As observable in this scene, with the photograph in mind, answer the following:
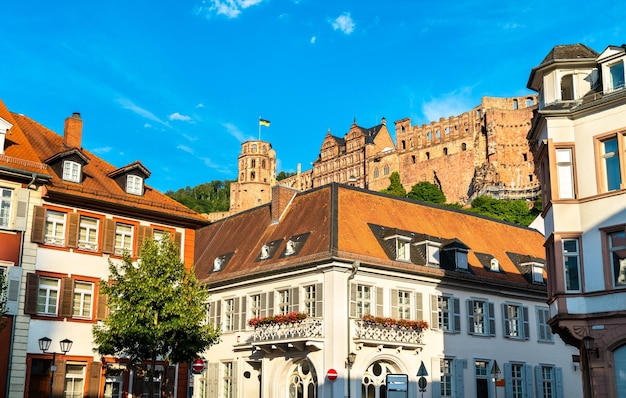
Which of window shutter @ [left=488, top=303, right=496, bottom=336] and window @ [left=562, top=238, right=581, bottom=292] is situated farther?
window shutter @ [left=488, top=303, right=496, bottom=336]

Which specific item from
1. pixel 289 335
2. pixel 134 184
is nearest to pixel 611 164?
pixel 289 335

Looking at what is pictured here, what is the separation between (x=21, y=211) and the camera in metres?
29.4

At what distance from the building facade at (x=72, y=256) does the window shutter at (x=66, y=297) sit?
4 cm

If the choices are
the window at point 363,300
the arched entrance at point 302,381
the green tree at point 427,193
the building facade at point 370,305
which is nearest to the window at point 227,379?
the building facade at point 370,305

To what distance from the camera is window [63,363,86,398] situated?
29688 millimetres

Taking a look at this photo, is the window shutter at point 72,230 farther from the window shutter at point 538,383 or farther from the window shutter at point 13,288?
the window shutter at point 538,383

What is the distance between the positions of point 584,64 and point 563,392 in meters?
23.2

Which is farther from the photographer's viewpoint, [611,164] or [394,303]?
[394,303]

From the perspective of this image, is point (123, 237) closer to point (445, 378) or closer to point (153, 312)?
point (153, 312)

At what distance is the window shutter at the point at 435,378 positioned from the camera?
36.2 m

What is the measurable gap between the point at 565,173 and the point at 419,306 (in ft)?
48.0

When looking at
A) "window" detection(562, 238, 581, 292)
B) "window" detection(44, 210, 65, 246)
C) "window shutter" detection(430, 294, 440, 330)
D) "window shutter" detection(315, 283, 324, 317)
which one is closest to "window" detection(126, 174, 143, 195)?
"window" detection(44, 210, 65, 246)

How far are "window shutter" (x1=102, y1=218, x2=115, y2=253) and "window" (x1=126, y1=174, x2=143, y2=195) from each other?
1.84 metres

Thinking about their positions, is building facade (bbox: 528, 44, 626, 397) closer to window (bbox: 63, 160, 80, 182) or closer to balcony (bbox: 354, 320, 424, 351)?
balcony (bbox: 354, 320, 424, 351)
